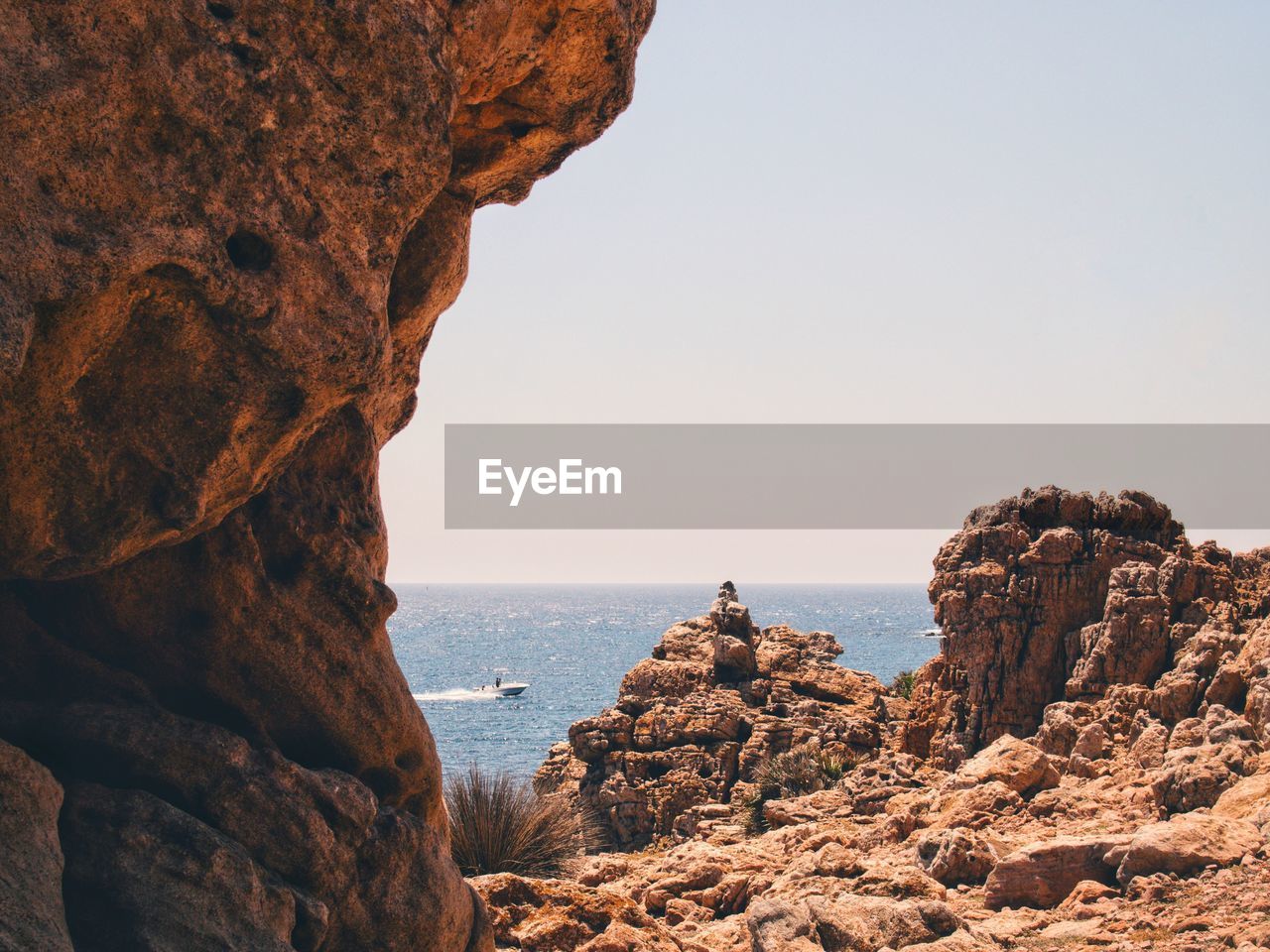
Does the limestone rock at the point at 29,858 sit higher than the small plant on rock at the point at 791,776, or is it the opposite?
the limestone rock at the point at 29,858

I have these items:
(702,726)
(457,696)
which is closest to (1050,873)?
(702,726)

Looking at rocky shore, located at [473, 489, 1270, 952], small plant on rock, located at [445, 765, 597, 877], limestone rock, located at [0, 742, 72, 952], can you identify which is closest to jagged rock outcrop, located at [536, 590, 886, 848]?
rocky shore, located at [473, 489, 1270, 952]

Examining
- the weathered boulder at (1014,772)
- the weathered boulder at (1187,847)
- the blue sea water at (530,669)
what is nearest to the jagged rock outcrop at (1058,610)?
the weathered boulder at (1014,772)

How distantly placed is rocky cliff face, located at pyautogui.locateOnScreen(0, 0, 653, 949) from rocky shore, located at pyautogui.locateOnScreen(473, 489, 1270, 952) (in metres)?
2.73

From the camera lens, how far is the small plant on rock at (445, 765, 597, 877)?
1198cm

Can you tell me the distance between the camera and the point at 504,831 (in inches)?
477

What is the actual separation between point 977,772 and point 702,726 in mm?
7378

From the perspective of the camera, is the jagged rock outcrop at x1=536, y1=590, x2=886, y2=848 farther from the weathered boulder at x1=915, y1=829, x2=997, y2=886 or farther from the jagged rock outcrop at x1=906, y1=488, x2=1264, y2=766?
the weathered boulder at x1=915, y1=829, x2=997, y2=886

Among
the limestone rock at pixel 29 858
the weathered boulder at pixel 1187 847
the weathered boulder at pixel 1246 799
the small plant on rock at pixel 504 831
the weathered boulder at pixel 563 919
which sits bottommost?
the small plant on rock at pixel 504 831

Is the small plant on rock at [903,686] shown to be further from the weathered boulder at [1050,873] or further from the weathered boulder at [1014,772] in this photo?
the weathered boulder at [1050,873]

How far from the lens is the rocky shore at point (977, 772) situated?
8617 mm

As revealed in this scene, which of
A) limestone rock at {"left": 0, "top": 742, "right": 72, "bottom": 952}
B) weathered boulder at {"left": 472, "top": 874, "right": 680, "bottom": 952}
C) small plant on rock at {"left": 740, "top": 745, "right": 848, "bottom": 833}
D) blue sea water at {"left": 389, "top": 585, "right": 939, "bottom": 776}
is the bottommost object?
blue sea water at {"left": 389, "top": 585, "right": 939, "bottom": 776}

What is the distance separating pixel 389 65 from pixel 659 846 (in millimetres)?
14841

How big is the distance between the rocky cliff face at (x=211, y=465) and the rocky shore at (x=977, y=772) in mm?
2728
